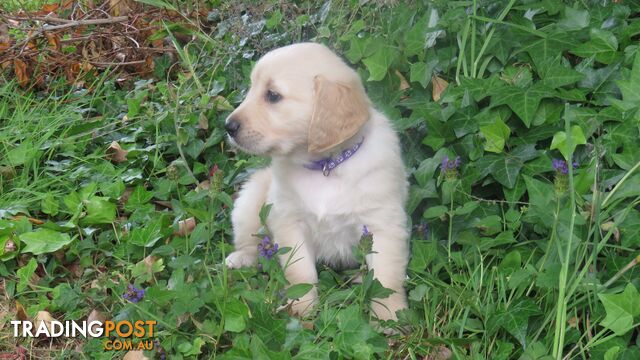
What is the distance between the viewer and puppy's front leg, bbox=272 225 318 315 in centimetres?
291

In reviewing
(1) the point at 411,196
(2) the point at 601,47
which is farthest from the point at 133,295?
(2) the point at 601,47

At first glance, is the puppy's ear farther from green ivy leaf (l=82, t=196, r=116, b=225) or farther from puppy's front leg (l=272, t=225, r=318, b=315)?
green ivy leaf (l=82, t=196, r=116, b=225)

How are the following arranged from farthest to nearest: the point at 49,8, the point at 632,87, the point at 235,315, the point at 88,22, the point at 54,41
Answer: the point at 49,8 → the point at 54,41 → the point at 88,22 → the point at 632,87 → the point at 235,315

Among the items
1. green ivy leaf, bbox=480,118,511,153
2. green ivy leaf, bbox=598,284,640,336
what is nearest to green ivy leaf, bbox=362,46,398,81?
green ivy leaf, bbox=480,118,511,153

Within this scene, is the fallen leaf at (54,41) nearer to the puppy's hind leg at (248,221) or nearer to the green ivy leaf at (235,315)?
the puppy's hind leg at (248,221)

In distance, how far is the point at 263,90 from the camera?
114 inches

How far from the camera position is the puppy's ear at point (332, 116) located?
2.79 m

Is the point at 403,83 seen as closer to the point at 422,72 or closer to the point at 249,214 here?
the point at 422,72

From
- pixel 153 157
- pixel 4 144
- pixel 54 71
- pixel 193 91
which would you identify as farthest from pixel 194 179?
pixel 54 71

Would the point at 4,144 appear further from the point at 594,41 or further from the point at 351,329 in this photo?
the point at 594,41

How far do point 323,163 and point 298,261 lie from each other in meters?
0.38

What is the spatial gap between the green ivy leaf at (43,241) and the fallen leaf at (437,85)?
1707mm

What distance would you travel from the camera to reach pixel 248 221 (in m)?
3.36

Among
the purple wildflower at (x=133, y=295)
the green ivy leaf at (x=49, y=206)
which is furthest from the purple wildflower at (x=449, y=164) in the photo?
the green ivy leaf at (x=49, y=206)
